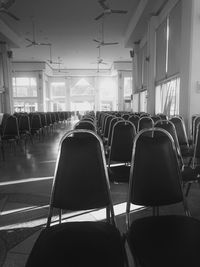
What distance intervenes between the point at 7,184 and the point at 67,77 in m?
21.3

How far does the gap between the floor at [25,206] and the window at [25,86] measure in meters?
17.2

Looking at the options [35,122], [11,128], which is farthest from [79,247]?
[35,122]

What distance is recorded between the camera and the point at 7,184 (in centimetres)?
Result: 372

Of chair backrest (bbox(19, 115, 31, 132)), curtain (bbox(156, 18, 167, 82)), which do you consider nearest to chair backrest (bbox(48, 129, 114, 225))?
chair backrest (bbox(19, 115, 31, 132))

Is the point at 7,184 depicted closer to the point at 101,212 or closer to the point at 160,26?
the point at 101,212

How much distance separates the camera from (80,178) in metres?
1.68

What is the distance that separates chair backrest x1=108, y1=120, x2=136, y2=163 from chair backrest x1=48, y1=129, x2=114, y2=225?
1.34 meters

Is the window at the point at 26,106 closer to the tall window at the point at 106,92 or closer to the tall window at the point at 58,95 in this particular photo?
the tall window at the point at 58,95

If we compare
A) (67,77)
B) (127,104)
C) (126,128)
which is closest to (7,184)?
(126,128)

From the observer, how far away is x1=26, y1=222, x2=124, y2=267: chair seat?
1190 mm

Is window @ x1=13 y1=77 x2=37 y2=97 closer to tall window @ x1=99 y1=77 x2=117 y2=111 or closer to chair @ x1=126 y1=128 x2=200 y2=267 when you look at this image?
tall window @ x1=99 y1=77 x2=117 y2=111

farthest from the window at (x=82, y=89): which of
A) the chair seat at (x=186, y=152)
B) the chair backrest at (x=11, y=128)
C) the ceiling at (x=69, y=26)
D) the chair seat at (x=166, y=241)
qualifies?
the chair seat at (x=166, y=241)

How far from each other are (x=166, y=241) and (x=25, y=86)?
21623 millimetres

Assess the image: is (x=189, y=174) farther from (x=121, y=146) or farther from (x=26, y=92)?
(x=26, y=92)
